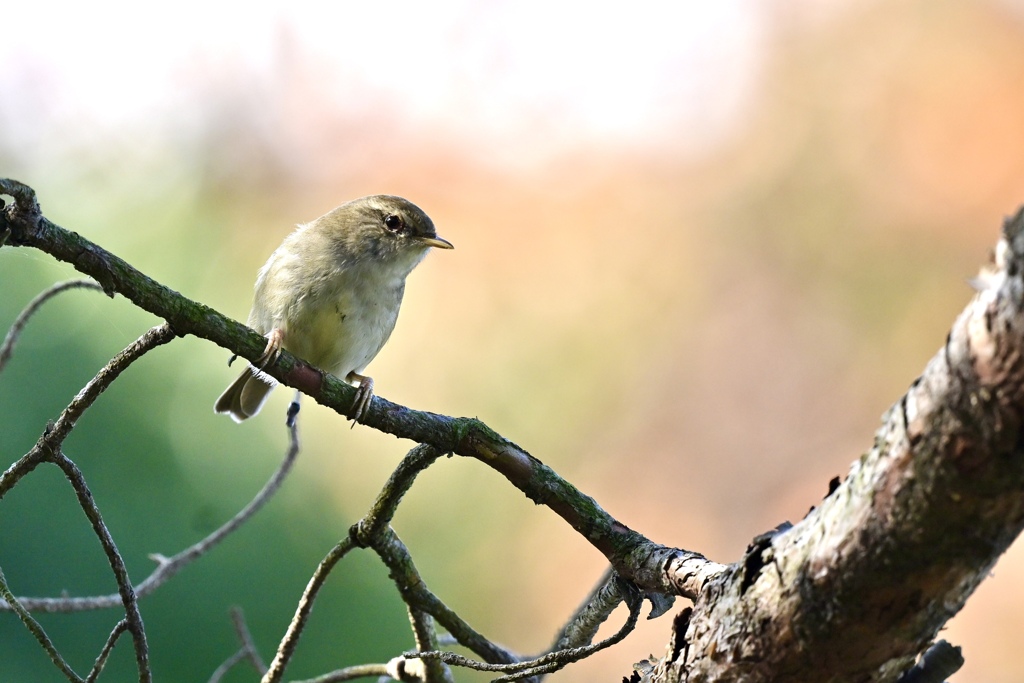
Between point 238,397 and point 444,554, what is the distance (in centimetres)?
178

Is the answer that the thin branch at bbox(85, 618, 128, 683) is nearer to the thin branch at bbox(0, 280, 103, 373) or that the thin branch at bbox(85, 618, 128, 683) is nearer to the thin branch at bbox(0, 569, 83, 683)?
the thin branch at bbox(0, 569, 83, 683)

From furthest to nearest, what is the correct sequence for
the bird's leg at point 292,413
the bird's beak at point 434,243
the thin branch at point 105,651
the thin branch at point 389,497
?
the bird's beak at point 434,243, the bird's leg at point 292,413, the thin branch at point 389,497, the thin branch at point 105,651

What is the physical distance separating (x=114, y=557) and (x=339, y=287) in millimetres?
1819

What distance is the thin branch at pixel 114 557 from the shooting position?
1.71m

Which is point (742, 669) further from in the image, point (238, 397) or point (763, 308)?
point (763, 308)

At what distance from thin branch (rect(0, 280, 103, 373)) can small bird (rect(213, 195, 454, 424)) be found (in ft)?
2.60

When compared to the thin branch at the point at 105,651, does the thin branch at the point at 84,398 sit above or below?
above

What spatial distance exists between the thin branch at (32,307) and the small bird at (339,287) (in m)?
0.79

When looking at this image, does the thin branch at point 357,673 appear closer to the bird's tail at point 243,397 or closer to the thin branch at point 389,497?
the thin branch at point 389,497

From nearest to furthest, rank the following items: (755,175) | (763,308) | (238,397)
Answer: (238,397), (763,308), (755,175)

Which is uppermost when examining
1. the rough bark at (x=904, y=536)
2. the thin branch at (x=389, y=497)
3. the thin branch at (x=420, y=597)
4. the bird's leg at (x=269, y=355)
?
the bird's leg at (x=269, y=355)

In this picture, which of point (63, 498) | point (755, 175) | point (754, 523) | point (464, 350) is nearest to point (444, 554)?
point (464, 350)

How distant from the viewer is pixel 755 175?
6.36 m

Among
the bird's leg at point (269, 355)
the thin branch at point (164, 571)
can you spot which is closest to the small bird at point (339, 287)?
the thin branch at point (164, 571)
